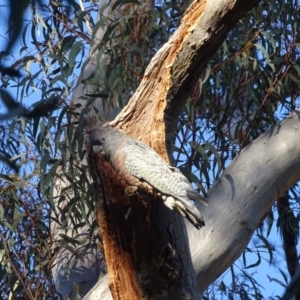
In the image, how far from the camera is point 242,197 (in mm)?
2381

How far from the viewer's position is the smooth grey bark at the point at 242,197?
2312mm

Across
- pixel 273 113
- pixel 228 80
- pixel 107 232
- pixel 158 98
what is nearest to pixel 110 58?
pixel 228 80

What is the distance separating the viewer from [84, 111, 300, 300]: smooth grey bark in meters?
2.31

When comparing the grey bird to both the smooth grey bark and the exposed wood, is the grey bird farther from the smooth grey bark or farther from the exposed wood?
the smooth grey bark

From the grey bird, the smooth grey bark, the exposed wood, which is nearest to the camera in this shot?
the grey bird

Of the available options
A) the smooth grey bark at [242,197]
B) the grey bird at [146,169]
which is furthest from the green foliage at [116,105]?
the grey bird at [146,169]

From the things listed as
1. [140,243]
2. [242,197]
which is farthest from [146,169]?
[242,197]

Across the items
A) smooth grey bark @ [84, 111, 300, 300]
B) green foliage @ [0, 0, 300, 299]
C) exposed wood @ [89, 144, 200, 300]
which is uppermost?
green foliage @ [0, 0, 300, 299]

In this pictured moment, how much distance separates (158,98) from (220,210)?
2.17 feet

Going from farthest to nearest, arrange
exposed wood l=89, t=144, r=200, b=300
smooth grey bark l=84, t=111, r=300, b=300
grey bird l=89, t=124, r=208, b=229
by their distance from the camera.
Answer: smooth grey bark l=84, t=111, r=300, b=300 < exposed wood l=89, t=144, r=200, b=300 < grey bird l=89, t=124, r=208, b=229

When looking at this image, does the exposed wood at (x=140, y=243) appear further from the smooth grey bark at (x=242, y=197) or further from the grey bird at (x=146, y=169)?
the smooth grey bark at (x=242, y=197)

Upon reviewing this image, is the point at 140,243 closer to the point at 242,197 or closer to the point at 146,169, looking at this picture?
the point at 146,169

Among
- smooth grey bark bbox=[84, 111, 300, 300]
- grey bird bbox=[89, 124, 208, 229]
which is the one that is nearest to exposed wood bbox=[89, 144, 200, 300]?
grey bird bbox=[89, 124, 208, 229]

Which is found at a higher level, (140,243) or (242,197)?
(242,197)
